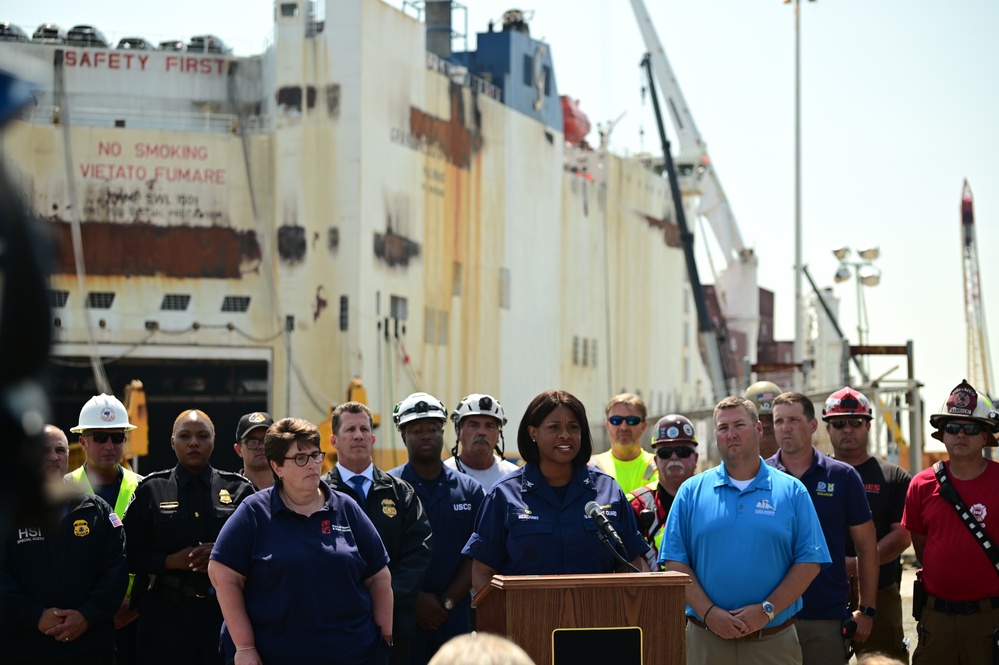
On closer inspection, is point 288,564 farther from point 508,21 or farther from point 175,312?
point 508,21

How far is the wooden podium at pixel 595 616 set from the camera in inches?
195

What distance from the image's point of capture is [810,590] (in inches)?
274

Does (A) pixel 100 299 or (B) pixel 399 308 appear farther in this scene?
(B) pixel 399 308

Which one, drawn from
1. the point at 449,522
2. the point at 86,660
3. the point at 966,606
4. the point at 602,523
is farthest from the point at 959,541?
the point at 86,660

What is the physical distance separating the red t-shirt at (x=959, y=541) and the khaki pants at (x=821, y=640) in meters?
0.71

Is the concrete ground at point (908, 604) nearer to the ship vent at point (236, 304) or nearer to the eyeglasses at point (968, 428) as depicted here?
the eyeglasses at point (968, 428)

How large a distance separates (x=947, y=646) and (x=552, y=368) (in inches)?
1518

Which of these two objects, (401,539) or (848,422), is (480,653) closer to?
(401,539)

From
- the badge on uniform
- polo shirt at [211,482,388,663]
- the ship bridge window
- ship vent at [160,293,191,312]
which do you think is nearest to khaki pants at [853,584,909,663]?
polo shirt at [211,482,388,663]

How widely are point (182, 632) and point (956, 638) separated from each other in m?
4.11

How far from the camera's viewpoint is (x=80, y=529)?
21.7 ft

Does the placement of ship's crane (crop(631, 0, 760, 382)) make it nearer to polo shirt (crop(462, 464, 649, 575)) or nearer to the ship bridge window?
the ship bridge window

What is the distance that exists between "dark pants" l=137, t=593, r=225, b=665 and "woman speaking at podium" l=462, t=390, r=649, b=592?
1.86 metres

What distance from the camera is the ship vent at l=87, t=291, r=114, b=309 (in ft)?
111
